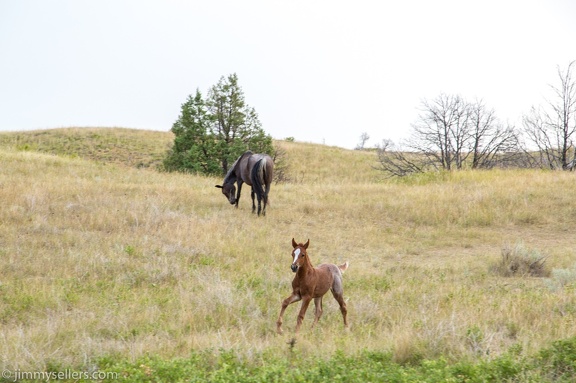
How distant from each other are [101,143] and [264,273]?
42134mm

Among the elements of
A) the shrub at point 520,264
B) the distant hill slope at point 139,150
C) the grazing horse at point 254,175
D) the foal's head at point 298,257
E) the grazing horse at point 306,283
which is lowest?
the shrub at point 520,264

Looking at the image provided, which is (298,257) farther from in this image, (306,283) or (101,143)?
(101,143)

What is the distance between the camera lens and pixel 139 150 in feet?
150

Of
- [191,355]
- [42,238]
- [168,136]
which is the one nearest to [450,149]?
[42,238]

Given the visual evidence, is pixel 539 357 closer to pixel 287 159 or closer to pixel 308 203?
pixel 308 203

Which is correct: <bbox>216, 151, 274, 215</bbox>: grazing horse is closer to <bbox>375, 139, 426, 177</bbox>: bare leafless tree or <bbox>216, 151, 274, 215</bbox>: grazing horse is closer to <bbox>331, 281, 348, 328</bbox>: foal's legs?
<bbox>331, 281, 348, 328</bbox>: foal's legs

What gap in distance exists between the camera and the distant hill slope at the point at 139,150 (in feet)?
134

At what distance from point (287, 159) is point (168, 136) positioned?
1593 centimetres

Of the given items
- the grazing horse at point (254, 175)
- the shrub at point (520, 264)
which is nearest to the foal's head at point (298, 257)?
the shrub at point (520, 264)

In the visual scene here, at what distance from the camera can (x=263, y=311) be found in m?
7.38

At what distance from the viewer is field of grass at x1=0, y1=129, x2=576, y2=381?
18.3 ft

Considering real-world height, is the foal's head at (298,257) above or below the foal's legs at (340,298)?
above

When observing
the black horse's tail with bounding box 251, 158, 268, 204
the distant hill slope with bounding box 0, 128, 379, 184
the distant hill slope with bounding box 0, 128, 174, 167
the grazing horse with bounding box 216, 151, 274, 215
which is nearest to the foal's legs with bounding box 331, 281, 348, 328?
the grazing horse with bounding box 216, 151, 274, 215

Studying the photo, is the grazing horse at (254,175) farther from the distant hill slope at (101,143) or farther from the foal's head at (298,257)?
the distant hill slope at (101,143)
